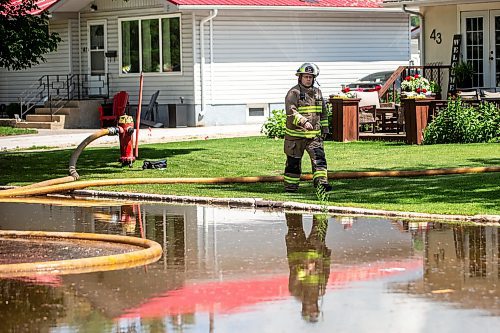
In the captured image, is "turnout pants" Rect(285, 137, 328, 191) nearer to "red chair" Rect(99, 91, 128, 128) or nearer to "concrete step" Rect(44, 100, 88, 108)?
→ "red chair" Rect(99, 91, 128, 128)

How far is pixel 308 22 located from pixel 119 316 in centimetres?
2807

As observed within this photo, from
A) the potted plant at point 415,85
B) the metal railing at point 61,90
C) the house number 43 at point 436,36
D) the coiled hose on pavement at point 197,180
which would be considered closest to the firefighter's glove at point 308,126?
the coiled hose on pavement at point 197,180

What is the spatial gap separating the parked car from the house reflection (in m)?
20.6

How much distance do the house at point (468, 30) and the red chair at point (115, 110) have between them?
854cm

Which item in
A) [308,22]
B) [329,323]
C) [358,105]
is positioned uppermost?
[308,22]

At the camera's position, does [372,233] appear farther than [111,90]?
No

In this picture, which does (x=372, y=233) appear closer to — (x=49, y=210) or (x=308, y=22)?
(x=49, y=210)

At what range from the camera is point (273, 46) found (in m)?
35.1

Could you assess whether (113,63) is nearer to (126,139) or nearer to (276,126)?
(276,126)

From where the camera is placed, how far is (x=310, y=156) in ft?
52.5

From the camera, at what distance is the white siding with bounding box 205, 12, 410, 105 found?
113ft

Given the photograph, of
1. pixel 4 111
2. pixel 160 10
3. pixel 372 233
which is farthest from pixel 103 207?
pixel 4 111

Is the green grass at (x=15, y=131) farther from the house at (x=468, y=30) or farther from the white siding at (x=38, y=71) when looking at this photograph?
the house at (x=468, y=30)

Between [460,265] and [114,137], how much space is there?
20.2 metres
